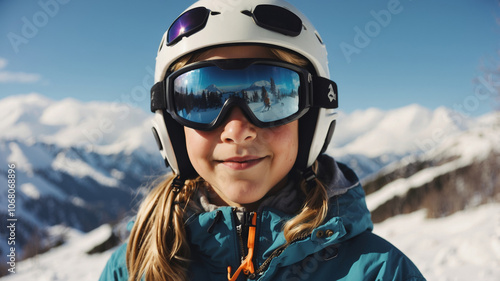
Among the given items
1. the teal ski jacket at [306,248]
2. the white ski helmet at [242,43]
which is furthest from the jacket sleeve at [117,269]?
the white ski helmet at [242,43]

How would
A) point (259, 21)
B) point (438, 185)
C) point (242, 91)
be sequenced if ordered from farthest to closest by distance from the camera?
1. point (438, 185)
2. point (259, 21)
3. point (242, 91)

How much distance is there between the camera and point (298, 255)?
1.43 m

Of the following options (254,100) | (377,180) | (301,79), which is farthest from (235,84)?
(377,180)

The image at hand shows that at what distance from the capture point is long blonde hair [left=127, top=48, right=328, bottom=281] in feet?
4.93

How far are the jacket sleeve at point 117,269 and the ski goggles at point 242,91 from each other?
788 mm

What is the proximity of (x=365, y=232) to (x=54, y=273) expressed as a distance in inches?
344

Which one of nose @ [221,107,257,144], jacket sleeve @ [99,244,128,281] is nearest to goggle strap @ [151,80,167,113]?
nose @ [221,107,257,144]

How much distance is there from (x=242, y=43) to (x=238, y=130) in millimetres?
457

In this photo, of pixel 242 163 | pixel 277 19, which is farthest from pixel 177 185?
pixel 277 19

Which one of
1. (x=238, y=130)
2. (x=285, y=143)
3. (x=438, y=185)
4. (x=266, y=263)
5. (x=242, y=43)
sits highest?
(x=242, y=43)

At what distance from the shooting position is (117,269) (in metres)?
1.69

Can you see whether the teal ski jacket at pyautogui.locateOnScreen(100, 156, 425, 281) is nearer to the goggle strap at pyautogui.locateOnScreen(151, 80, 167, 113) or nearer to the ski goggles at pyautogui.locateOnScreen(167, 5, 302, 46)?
the goggle strap at pyautogui.locateOnScreen(151, 80, 167, 113)

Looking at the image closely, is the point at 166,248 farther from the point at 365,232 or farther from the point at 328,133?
the point at 328,133

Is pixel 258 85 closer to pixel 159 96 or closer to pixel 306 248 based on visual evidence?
pixel 159 96
